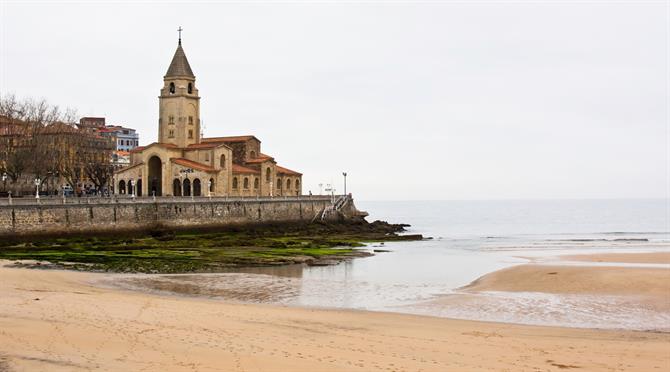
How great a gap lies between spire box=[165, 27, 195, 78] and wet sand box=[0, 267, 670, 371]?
63.3m

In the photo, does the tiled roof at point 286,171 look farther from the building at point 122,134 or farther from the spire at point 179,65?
the building at point 122,134

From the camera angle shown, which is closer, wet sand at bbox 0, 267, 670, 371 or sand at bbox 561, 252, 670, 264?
wet sand at bbox 0, 267, 670, 371

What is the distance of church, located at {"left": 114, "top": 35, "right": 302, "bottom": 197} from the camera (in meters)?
80.4

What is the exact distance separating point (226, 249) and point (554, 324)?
98.4 feet

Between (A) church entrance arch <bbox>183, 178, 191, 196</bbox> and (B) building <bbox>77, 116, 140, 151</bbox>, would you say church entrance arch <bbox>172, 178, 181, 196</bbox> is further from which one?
(B) building <bbox>77, 116, 140, 151</bbox>

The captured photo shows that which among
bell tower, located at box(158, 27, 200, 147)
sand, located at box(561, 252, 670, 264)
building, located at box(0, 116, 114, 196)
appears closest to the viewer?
sand, located at box(561, 252, 670, 264)

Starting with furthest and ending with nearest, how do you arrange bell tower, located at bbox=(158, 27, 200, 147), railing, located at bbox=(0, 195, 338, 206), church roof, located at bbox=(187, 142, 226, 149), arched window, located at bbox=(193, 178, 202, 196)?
bell tower, located at bbox=(158, 27, 200, 147), church roof, located at bbox=(187, 142, 226, 149), arched window, located at bbox=(193, 178, 202, 196), railing, located at bbox=(0, 195, 338, 206)

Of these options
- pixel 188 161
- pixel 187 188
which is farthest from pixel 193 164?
pixel 187 188

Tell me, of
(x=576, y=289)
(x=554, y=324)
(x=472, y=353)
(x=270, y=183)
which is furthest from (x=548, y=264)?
(x=270, y=183)

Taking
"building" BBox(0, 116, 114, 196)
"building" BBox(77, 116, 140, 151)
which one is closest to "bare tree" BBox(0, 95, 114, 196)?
"building" BBox(0, 116, 114, 196)

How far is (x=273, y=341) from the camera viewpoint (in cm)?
1881

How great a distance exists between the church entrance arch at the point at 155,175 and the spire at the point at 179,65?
35.1ft

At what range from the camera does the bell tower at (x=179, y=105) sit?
285 ft

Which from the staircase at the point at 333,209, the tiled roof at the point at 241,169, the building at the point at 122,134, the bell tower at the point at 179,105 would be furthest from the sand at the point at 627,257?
the building at the point at 122,134
